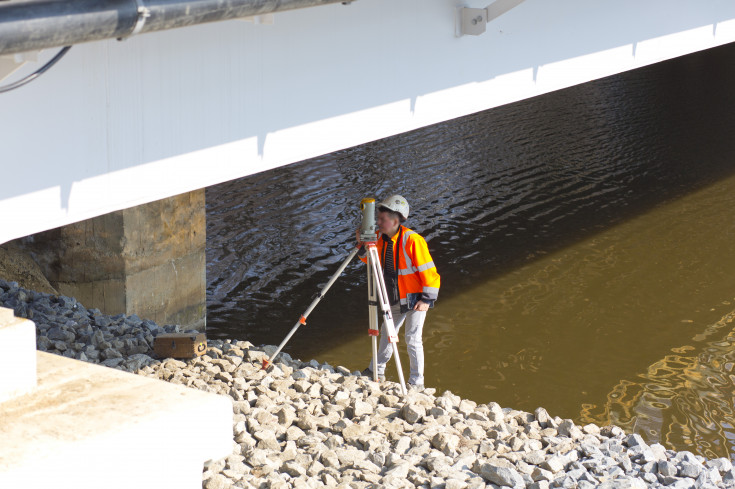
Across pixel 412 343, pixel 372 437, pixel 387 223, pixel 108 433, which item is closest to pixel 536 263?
pixel 412 343

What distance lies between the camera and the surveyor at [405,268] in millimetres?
6855

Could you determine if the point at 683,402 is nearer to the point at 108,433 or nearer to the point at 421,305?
the point at 421,305

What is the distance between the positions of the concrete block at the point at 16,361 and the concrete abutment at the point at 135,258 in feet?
17.0

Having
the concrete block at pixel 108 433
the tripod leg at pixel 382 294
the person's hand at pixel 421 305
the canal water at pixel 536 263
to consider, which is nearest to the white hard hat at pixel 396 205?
the tripod leg at pixel 382 294

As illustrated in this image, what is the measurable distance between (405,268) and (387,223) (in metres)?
0.38

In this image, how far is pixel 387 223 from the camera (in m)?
6.93

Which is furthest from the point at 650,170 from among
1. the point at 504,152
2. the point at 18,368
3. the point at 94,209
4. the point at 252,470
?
the point at 18,368

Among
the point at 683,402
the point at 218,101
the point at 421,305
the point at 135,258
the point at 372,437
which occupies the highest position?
the point at 218,101

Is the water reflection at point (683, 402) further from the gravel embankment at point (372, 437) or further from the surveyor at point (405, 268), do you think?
the surveyor at point (405, 268)

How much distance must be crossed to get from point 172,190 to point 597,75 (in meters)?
4.65

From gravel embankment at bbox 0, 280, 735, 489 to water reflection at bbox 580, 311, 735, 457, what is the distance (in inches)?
39.1

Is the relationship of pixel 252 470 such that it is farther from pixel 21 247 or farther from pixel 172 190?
pixel 21 247

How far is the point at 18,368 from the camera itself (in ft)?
10.2

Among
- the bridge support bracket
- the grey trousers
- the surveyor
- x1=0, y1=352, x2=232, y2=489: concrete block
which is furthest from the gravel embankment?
the bridge support bracket
